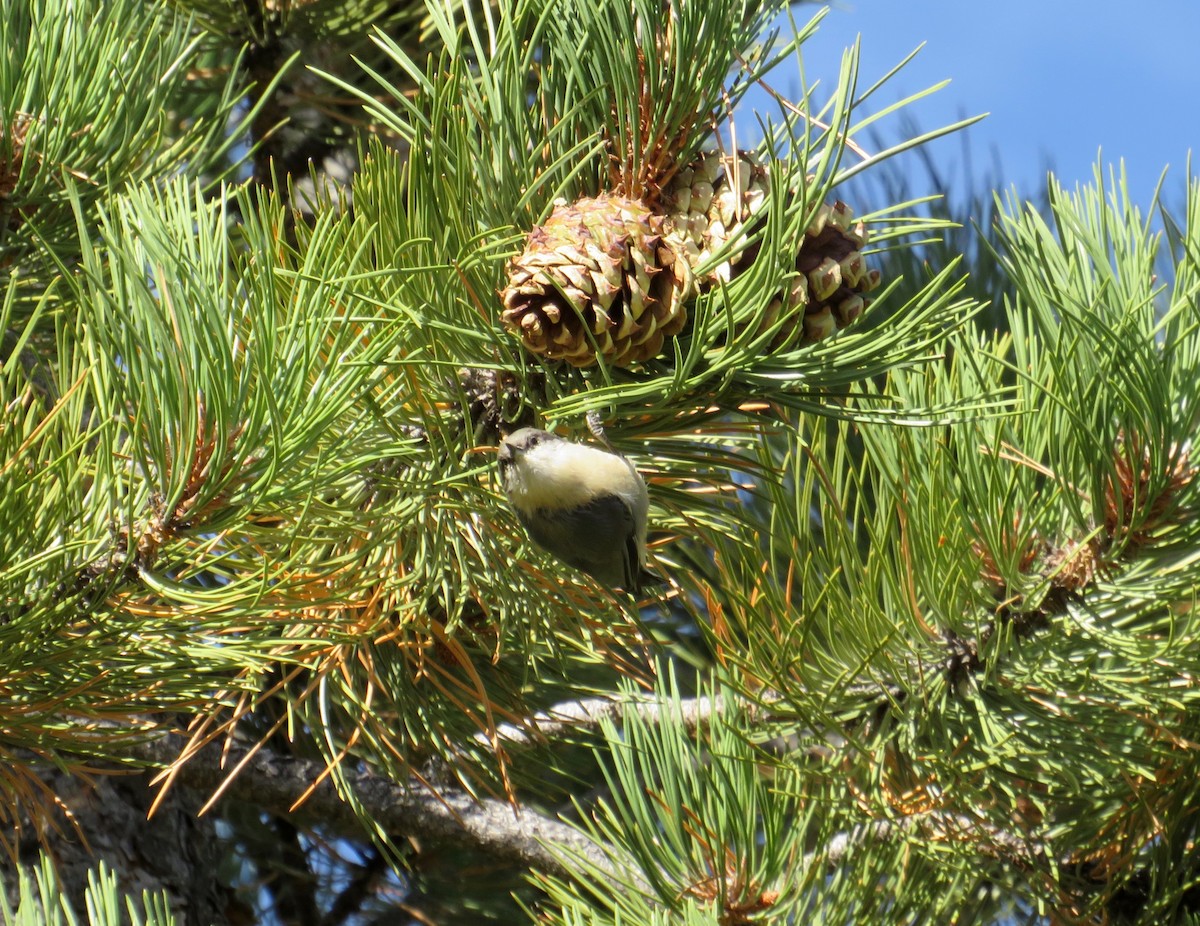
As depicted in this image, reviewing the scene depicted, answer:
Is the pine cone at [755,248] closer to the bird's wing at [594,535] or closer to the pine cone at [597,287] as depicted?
the pine cone at [597,287]

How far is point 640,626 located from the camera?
3.31 ft

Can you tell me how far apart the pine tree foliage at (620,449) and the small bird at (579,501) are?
3 centimetres

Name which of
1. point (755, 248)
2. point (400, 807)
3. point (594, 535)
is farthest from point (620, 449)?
point (400, 807)

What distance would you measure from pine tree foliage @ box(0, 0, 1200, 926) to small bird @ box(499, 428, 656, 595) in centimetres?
3

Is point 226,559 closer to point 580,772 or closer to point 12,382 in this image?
point 12,382

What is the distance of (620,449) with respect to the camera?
0.89m

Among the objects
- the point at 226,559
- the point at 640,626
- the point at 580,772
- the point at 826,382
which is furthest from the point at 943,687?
the point at 580,772

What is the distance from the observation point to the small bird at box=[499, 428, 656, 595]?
80 cm

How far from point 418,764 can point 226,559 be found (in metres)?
0.54

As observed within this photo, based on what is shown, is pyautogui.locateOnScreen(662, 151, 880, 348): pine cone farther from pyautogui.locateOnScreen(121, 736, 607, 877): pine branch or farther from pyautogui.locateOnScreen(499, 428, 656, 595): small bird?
pyautogui.locateOnScreen(121, 736, 607, 877): pine branch

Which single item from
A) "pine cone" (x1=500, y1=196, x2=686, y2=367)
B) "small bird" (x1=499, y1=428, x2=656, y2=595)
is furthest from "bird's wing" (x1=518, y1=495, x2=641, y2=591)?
"pine cone" (x1=500, y1=196, x2=686, y2=367)

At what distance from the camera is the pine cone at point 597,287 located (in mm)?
693

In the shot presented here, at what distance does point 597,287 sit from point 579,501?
0.17 m

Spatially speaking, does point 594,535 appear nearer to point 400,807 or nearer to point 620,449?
point 620,449
